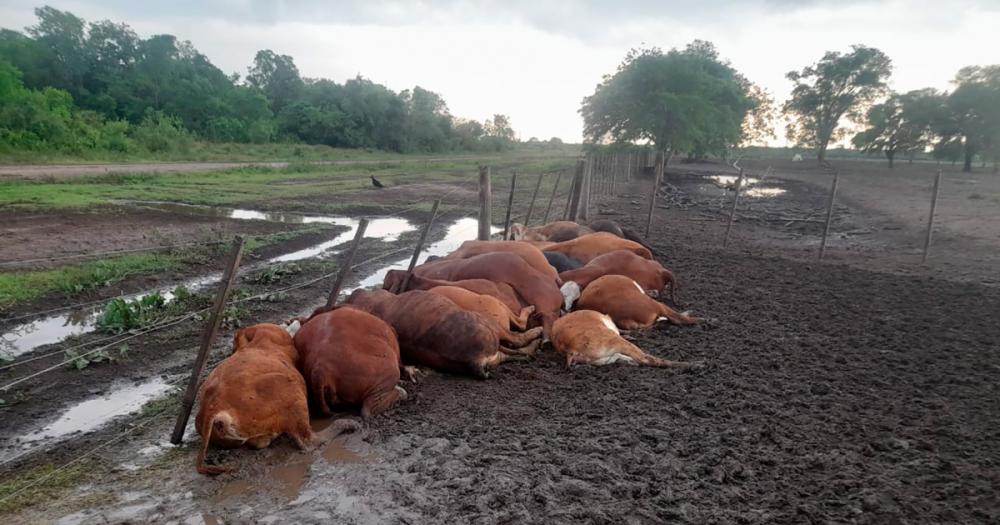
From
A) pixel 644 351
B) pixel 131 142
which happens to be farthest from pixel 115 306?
pixel 131 142

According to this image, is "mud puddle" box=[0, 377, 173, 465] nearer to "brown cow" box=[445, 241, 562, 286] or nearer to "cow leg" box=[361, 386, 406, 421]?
"cow leg" box=[361, 386, 406, 421]

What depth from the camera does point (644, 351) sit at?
18.0 ft

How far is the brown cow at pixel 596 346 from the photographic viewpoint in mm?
5121

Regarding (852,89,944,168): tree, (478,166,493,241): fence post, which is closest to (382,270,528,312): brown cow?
(478,166,493,241): fence post

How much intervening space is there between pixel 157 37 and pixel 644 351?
50450mm

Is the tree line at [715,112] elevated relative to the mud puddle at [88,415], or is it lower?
elevated

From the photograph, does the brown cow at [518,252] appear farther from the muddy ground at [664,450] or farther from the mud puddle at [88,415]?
the mud puddle at [88,415]

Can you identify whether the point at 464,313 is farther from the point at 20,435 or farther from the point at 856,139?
the point at 856,139

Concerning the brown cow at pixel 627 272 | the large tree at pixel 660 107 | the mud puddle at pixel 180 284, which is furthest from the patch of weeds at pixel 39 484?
the large tree at pixel 660 107

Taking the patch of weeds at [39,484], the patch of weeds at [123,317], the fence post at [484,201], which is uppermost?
the fence post at [484,201]

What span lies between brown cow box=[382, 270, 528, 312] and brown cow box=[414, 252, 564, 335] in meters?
0.10

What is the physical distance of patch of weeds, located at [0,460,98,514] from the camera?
130 inches

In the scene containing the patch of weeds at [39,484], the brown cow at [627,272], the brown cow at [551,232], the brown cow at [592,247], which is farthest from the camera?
the brown cow at [551,232]

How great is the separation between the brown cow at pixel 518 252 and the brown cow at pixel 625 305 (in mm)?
518
